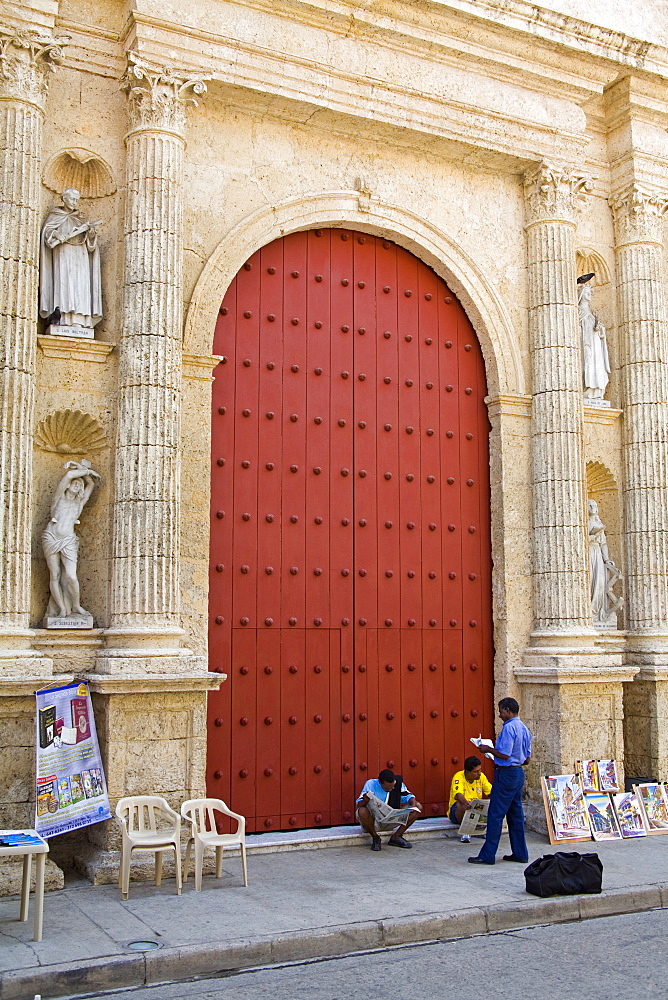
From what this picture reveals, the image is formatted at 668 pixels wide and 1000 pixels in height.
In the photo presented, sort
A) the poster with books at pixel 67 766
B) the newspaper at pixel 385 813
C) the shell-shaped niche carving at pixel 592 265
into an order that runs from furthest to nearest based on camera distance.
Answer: the shell-shaped niche carving at pixel 592 265
the newspaper at pixel 385 813
the poster with books at pixel 67 766

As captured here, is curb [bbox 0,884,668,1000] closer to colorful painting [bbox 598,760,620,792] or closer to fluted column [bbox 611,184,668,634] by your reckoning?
colorful painting [bbox 598,760,620,792]

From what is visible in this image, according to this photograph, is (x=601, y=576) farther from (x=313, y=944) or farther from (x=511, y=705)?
(x=313, y=944)

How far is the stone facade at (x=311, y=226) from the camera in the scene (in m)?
7.58

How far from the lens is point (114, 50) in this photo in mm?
8398

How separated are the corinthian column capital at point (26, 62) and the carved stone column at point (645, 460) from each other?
19.6ft

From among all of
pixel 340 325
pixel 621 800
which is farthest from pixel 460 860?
pixel 340 325

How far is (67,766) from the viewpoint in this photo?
23.1 feet

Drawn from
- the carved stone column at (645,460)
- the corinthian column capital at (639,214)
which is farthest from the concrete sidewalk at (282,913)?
the corinthian column capital at (639,214)

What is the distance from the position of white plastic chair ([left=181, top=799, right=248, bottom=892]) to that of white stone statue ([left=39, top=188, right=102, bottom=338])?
12.2 ft

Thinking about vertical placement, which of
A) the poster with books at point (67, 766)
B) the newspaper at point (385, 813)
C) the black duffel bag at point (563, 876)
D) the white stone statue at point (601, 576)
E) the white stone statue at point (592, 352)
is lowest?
the black duffel bag at point (563, 876)

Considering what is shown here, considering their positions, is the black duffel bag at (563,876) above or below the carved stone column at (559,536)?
below

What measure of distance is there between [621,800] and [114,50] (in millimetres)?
7711

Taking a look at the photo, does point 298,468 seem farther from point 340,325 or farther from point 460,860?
point 460,860

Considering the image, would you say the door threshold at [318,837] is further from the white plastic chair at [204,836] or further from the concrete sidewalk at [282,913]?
the white plastic chair at [204,836]
